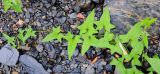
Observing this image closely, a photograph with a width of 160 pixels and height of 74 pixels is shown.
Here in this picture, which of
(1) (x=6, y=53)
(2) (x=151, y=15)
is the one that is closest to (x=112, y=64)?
(2) (x=151, y=15)

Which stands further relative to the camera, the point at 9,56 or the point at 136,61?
the point at 9,56

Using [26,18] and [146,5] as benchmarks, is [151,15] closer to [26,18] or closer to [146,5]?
[146,5]

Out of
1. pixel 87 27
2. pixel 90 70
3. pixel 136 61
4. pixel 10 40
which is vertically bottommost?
pixel 90 70

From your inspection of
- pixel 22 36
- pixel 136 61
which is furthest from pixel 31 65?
pixel 136 61

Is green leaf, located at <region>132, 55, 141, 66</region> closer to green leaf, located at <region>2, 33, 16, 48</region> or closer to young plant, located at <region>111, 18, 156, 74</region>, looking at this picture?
young plant, located at <region>111, 18, 156, 74</region>

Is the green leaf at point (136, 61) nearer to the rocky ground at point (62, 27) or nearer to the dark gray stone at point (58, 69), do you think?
the rocky ground at point (62, 27)

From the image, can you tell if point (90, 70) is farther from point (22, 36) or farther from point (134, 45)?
point (22, 36)

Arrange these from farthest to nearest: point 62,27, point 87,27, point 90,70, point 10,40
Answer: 1. point 62,27
2. point 10,40
3. point 90,70
4. point 87,27
